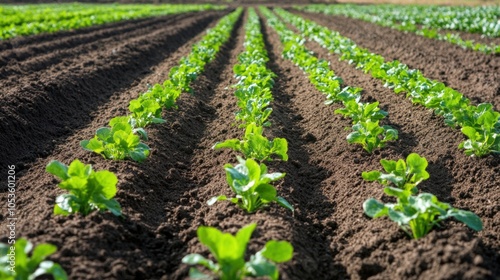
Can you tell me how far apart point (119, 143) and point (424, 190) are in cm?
304

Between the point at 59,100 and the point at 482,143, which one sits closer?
the point at 482,143

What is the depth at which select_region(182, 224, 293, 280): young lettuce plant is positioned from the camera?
2.94 metres

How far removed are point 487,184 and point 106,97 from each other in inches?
263

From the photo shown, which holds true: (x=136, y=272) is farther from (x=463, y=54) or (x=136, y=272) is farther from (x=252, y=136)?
(x=463, y=54)

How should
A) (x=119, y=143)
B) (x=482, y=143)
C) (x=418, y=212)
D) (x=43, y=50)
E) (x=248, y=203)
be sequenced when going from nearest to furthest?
(x=418, y=212), (x=248, y=203), (x=119, y=143), (x=482, y=143), (x=43, y=50)

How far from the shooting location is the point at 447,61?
12586mm

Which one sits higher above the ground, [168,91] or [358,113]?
[168,91]

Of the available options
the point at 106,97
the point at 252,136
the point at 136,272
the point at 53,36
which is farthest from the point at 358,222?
the point at 53,36

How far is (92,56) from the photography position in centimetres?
1267

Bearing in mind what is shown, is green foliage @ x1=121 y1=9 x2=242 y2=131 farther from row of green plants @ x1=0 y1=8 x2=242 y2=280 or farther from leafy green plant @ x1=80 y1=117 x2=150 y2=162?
leafy green plant @ x1=80 y1=117 x2=150 y2=162

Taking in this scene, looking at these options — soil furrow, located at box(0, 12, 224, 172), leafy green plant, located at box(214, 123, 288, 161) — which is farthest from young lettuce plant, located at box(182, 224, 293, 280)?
soil furrow, located at box(0, 12, 224, 172)

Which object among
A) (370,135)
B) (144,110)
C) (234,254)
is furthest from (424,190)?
(144,110)

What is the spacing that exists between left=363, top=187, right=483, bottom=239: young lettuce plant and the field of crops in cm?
1

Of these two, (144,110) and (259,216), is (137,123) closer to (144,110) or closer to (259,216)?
(144,110)
